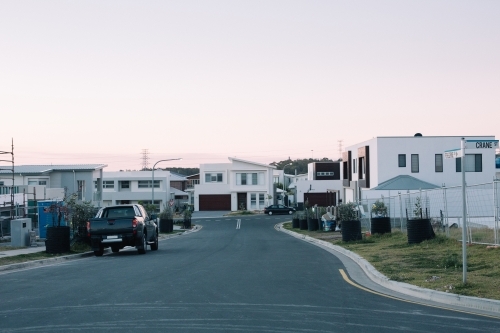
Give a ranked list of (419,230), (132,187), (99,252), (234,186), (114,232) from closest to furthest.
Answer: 1. (419,230)
2. (114,232)
3. (99,252)
4. (234,186)
5. (132,187)

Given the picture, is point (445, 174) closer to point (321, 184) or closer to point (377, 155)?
point (377, 155)

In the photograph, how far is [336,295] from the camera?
39.7 feet

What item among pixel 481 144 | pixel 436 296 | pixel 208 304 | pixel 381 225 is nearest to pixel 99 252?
pixel 381 225

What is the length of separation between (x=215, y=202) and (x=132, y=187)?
42.2ft

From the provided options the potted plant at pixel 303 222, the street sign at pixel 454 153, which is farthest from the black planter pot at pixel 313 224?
the street sign at pixel 454 153

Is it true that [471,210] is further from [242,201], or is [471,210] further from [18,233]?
[242,201]

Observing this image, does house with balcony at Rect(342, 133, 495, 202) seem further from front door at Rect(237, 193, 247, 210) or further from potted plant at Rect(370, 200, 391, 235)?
front door at Rect(237, 193, 247, 210)

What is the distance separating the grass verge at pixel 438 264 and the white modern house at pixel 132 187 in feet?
238

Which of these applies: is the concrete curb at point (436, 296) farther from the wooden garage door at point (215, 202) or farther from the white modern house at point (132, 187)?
the white modern house at point (132, 187)

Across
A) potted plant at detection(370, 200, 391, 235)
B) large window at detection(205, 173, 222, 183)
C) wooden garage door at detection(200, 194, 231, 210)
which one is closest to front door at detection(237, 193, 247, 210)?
wooden garage door at detection(200, 194, 231, 210)

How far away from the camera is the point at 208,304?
35.9 ft

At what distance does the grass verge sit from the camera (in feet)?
40.1

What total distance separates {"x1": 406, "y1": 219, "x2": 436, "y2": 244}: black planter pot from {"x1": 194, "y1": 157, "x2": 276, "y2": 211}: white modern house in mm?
71199

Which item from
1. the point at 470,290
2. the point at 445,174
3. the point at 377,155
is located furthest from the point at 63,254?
→ the point at 445,174
